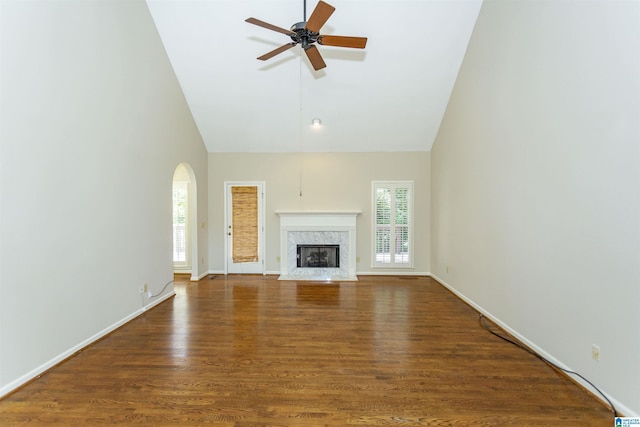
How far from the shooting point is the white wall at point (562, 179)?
1.94 meters

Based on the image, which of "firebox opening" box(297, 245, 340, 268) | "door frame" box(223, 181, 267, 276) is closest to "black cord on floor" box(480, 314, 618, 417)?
"firebox opening" box(297, 245, 340, 268)

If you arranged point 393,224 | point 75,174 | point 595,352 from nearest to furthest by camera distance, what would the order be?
point 595,352, point 75,174, point 393,224

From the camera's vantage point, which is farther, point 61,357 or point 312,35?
point 312,35

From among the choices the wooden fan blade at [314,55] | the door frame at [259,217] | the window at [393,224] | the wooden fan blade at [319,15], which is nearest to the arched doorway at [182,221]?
the door frame at [259,217]

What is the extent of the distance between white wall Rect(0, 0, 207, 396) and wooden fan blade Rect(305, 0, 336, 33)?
2204mm

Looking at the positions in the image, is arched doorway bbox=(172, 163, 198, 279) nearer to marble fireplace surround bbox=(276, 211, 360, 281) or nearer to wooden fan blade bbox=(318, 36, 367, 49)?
marble fireplace surround bbox=(276, 211, 360, 281)

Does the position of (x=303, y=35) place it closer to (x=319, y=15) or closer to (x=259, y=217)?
(x=319, y=15)

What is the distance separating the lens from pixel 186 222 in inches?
251

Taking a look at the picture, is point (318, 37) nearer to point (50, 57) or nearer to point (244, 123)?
point (50, 57)

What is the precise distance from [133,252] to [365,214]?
4.20m

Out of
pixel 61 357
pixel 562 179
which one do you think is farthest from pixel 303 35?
pixel 61 357

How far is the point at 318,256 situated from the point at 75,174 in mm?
4387

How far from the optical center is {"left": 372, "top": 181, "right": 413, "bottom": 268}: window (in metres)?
6.28

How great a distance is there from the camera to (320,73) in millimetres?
4797
